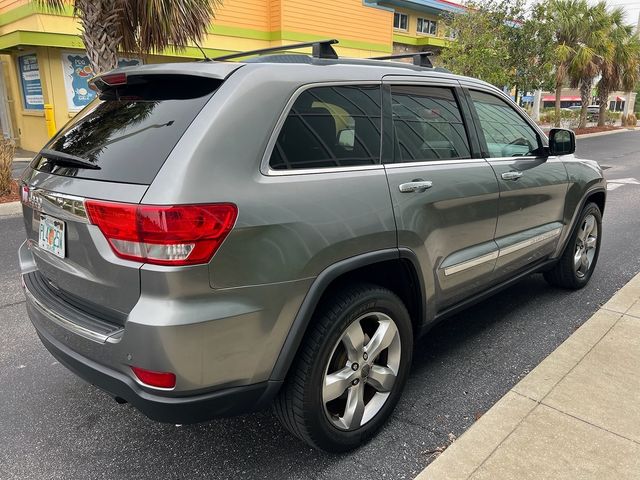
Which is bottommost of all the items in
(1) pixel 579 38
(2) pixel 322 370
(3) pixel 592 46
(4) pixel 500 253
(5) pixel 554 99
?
(5) pixel 554 99

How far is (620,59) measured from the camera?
27391mm

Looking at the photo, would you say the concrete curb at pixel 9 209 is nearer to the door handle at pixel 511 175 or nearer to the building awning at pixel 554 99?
the door handle at pixel 511 175

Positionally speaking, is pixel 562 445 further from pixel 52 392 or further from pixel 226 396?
pixel 52 392

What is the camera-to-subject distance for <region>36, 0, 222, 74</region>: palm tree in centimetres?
851

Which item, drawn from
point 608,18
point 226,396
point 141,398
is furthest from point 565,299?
point 608,18

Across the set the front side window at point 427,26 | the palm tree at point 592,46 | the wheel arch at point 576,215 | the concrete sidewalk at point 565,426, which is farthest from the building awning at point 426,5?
the concrete sidewalk at point 565,426

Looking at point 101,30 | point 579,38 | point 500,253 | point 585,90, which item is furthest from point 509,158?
point 585,90

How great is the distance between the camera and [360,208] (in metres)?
2.34

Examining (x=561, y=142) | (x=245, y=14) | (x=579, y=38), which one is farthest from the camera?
(x=579, y=38)

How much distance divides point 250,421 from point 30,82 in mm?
15635

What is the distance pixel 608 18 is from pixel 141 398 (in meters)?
29.1

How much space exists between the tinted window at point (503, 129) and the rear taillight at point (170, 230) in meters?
2.16

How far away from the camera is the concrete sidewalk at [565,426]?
2309mm

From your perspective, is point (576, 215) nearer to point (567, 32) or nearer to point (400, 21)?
point (567, 32)
